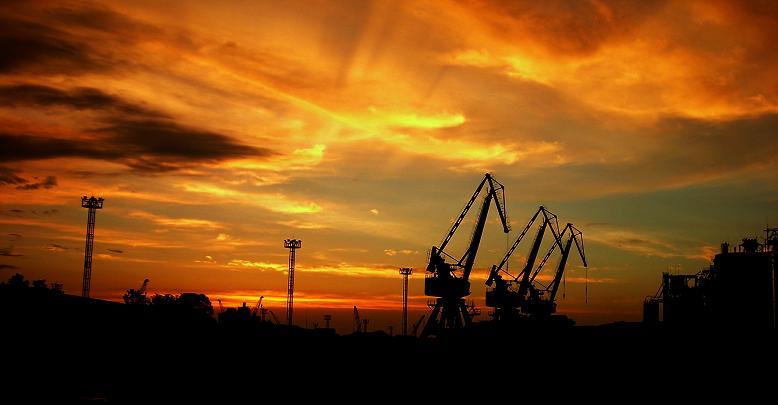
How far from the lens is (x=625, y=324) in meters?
163

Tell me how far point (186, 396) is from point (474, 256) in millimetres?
90877

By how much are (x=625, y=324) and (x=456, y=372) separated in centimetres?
7074

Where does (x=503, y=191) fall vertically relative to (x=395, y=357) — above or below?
above

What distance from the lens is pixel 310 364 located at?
110m

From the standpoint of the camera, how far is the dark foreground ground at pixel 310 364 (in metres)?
84.4

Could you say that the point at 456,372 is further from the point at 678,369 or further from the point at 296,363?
the point at 678,369

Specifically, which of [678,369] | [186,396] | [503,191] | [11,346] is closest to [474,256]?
[503,191]

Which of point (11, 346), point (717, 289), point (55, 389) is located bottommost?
point (55, 389)

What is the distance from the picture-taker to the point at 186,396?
83.8 meters

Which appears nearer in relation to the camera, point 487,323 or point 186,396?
point 186,396

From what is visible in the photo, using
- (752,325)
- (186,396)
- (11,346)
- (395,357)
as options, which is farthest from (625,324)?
(11,346)

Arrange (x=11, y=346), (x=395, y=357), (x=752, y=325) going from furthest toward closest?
(x=752, y=325)
(x=395, y=357)
(x=11, y=346)

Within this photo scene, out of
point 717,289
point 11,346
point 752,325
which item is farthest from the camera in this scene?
point 717,289

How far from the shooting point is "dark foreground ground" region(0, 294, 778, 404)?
277 ft
